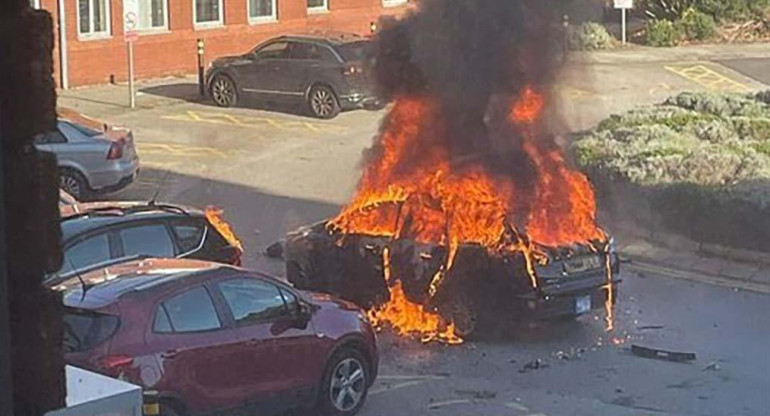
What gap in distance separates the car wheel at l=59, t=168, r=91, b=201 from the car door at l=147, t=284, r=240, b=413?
9657 mm

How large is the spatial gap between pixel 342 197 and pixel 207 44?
48.0 feet

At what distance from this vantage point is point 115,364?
9414 mm

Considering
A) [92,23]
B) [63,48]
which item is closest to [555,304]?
[63,48]

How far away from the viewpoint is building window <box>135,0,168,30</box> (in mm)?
33312

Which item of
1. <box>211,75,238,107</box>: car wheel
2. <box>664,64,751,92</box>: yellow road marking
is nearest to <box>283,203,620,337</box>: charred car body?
<box>211,75,238,107</box>: car wheel

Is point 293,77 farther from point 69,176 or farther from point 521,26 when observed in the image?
point 521,26

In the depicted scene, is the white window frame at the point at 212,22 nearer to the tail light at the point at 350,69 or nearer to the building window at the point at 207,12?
the building window at the point at 207,12

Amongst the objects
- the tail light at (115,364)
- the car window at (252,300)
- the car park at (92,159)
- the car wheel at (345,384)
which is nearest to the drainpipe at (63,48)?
the car park at (92,159)

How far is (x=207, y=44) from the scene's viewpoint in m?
34.9

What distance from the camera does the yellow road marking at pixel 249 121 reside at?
27781 mm

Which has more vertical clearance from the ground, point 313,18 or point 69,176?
point 313,18

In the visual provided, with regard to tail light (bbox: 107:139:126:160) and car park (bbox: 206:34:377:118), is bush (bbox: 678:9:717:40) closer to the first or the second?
car park (bbox: 206:34:377:118)

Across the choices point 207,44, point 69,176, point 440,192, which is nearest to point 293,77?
point 207,44

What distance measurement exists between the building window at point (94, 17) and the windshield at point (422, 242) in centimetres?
526
